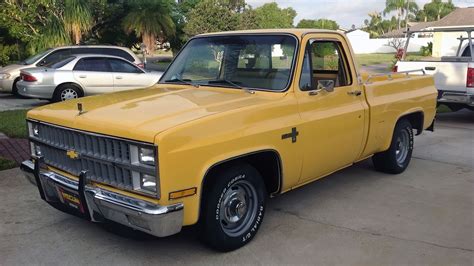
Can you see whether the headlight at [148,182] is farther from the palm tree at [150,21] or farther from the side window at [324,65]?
the palm tree at [150,21]

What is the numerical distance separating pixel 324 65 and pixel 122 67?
8.93 m

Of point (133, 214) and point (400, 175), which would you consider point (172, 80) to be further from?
point (400, 175)

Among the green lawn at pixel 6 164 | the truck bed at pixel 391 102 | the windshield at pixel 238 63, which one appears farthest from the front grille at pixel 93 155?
the truck bed at pixel 391 102

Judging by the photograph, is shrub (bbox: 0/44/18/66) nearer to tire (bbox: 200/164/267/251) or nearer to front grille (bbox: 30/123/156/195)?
front grille (bbox: 30/123/156/195)

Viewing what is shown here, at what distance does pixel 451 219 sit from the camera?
5.06 metres

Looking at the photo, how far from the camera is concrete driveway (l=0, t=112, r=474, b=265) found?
415cm

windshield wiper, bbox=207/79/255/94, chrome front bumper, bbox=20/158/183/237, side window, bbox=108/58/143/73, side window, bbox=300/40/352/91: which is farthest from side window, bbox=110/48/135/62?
chrome front bumper, bbox=20/158/183/237

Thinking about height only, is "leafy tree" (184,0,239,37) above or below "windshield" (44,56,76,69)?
above

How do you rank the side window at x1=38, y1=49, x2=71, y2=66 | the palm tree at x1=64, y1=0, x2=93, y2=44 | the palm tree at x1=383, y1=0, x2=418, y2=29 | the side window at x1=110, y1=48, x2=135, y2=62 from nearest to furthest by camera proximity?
1. the side window at x1=38, y1=49, x2=71, y2=66
2. the side window at x1=110, y1=48, x2=135, y2=62
3. the palm tree at x1=64, y1=0, x2=93, y2=44
4. the palm tree at x1=383, y1=0, x2=418, y2=29

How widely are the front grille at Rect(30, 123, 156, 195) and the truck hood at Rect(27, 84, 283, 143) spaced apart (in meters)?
0.08

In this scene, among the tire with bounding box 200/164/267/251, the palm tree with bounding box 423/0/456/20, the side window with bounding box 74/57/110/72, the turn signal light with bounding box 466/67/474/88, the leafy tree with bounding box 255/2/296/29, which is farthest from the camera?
the palm tree with bounding box 423/0/456/20

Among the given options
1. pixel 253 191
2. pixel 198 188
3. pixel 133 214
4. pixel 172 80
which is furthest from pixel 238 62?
pixel 133 214

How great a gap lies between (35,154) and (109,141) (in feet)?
4.30

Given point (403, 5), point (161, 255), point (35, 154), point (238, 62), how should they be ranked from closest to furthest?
point (161, 255) → point (35, 154) → point (238, 62) → point (403, 5)
